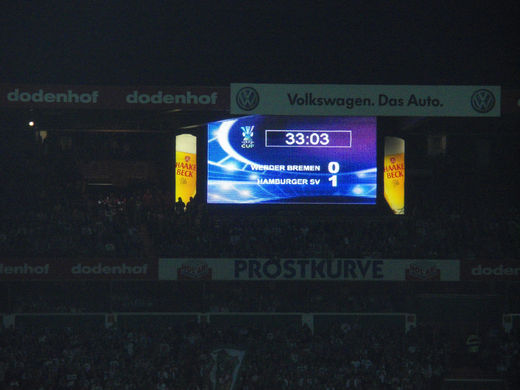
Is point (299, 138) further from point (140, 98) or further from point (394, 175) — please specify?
point (140, 98)

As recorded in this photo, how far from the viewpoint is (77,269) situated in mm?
20594

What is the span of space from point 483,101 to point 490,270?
14.2 feet

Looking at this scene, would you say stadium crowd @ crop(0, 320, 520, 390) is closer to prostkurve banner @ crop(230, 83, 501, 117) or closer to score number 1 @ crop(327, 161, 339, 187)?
score number 1 @ crop(327, 161, 339, 187)

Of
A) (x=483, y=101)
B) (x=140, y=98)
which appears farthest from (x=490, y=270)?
(x=140, y=98)

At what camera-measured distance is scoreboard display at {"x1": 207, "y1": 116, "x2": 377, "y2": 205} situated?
23656 mm

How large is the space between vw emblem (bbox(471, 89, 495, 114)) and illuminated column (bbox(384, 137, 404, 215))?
5104 millimetres

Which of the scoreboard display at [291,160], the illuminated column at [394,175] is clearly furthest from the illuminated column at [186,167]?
the illuminated column at [394,175]

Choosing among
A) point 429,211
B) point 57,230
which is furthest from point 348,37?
point 57,230

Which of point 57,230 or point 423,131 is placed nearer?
point 57,230

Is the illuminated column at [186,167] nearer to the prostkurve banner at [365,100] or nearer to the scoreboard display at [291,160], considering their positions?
the scoreboard display at [291,160]

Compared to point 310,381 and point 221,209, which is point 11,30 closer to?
point 221,209

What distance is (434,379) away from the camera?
18.8 metres

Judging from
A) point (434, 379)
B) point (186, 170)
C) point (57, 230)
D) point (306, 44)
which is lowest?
point (434, 379)

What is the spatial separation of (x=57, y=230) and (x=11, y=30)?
712 centimetres
